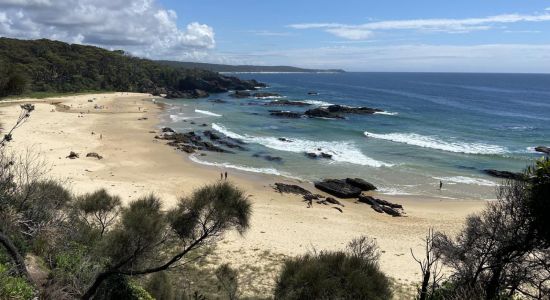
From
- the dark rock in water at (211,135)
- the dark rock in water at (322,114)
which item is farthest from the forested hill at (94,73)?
the dark rock in water at (211,135)

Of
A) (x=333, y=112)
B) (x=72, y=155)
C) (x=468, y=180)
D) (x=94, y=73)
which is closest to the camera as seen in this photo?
(x=72, y=155)

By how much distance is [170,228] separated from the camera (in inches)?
500

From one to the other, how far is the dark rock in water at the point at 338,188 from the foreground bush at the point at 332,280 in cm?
1677

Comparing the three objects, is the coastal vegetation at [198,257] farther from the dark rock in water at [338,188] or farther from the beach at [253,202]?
the dark rock in water at [338,188]

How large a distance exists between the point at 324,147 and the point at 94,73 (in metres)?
84.1

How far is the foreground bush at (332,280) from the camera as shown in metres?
11.1

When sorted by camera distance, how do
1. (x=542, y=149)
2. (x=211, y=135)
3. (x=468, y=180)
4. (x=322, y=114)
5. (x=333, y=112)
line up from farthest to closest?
(x=333, y=112)
(x=322, y=114)
(x=211, y=135)
(x=542, y=149)
(x=468, y=180)

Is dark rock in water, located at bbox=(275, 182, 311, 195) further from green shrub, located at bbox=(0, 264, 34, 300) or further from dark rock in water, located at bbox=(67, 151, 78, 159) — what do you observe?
green shrub, located at bbox=(0, 264, 34, 300)

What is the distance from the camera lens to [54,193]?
15680mm

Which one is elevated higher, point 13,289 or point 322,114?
point 13,289

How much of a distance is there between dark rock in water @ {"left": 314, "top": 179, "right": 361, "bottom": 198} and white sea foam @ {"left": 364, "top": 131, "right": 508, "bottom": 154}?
64.9ft

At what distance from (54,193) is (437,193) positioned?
24.8 metres

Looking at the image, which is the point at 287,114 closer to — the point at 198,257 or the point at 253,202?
the point at 253,202

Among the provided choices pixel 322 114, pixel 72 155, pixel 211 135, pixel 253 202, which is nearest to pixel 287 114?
pixel 322 114
